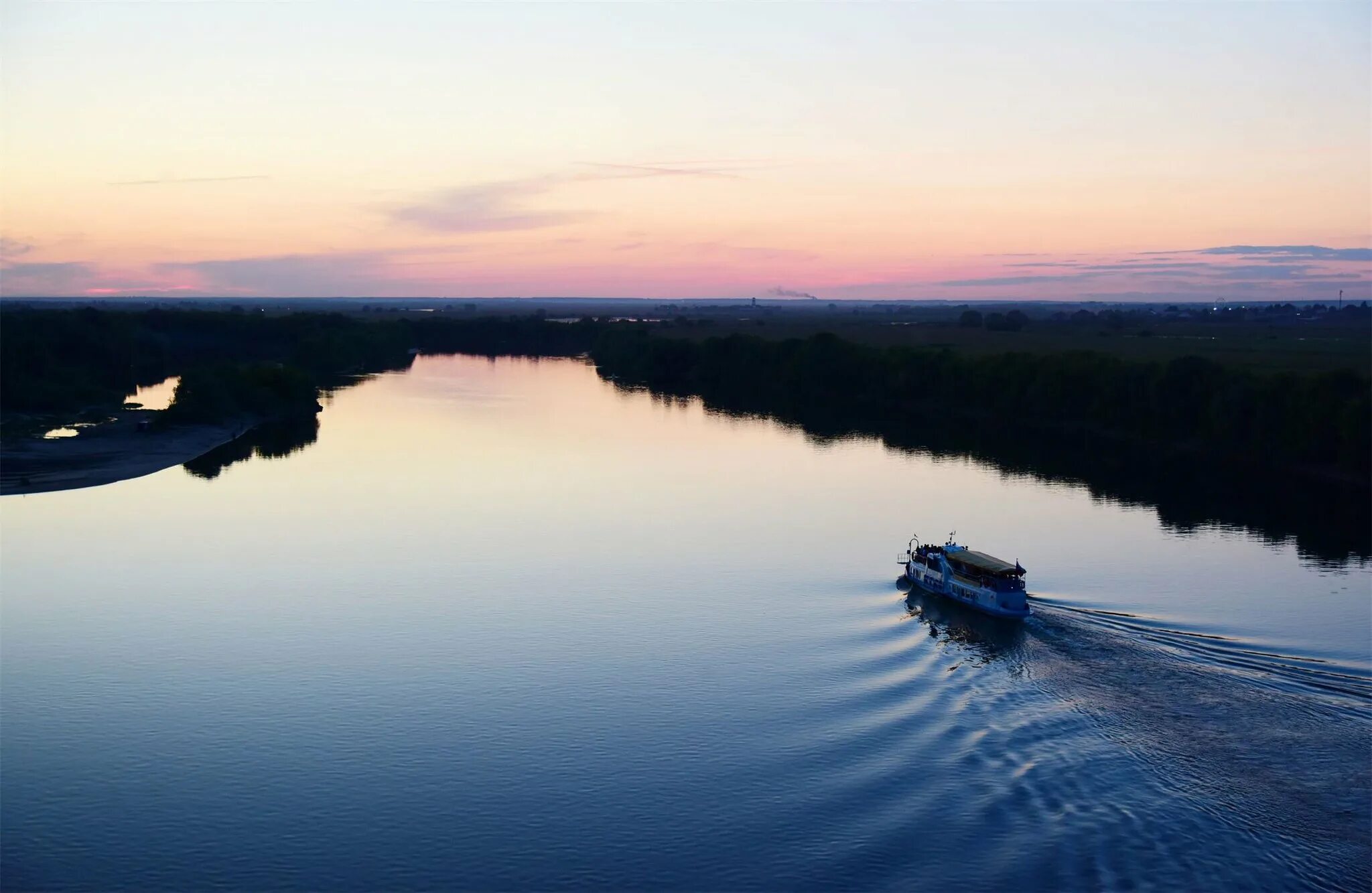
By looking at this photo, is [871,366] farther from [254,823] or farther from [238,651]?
[254,823]

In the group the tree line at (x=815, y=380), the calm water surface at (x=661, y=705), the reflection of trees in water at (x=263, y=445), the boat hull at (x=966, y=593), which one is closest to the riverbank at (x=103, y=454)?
the reflection of trees in water at (x=263, y=445)

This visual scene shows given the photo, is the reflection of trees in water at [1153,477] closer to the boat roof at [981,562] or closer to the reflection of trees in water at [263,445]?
the boat roof at [981,562]

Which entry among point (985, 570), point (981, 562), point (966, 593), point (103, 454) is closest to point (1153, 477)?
point (981, 562)

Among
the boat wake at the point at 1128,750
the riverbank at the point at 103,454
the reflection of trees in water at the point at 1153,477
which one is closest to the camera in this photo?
the boat wake at the point at 1128,750

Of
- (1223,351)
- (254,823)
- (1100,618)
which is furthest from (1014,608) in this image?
(1223,351)

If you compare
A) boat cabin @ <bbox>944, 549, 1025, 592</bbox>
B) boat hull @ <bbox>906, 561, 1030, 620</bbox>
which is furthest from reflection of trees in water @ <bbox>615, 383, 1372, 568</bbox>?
boat hull @ <bbox>906, 561, 1030, 620</bbox>

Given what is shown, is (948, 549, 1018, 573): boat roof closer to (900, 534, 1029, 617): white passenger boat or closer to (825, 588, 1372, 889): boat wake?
(900, 534, 1029, 617): white passenger boat
